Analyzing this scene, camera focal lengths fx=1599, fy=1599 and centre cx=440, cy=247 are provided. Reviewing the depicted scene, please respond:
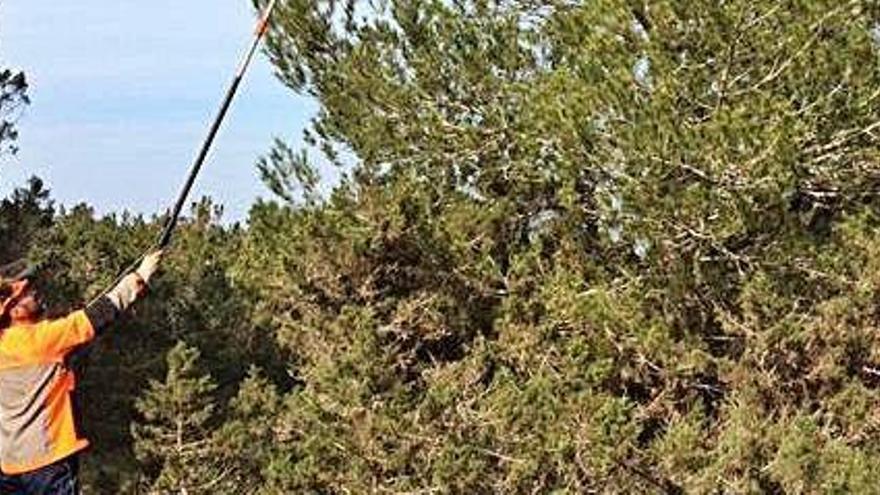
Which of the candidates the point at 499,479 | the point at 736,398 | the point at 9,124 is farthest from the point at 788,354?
the point at 9,124

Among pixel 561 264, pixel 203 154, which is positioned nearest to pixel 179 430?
pixel 561 264

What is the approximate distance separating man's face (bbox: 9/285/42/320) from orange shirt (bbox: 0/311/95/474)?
0.13 feet

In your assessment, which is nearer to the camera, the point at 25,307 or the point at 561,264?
the point at 25,307

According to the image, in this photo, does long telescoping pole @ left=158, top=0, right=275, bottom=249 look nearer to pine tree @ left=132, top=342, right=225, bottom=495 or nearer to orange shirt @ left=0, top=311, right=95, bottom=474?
orange shirt @ left=0, top=311, right=95, bottom=474

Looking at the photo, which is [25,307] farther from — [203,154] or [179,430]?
[179,430]

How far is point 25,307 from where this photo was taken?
548cm

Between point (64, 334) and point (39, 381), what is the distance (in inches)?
7.9

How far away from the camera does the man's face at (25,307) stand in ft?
17.9

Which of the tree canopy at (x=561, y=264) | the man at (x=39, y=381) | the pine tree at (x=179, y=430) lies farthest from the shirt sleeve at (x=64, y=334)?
the pine tree at (x=179, y=430)

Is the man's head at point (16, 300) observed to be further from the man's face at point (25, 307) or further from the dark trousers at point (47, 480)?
the dark trousers at point (47, 480)

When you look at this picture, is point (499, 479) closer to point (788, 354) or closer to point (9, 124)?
point (788, 354)

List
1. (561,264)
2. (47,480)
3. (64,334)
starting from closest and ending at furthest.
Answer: (64,334) < (47,480) < (561,264)

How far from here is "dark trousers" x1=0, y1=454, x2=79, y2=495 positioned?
5.56 metres

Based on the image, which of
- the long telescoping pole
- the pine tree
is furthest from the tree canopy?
the long telescoping pole
